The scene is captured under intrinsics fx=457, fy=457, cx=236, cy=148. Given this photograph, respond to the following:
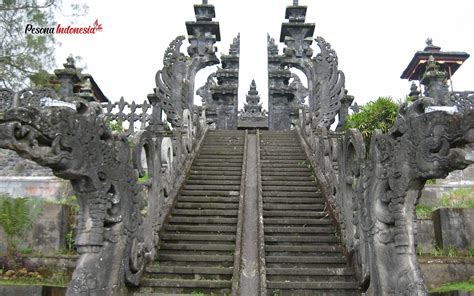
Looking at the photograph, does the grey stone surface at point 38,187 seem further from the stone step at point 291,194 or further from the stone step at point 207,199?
the stone step at point 291,194

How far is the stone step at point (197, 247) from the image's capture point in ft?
24.6

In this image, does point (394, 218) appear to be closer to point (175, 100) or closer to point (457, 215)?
point (457, 215)

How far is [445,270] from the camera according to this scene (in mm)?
7078

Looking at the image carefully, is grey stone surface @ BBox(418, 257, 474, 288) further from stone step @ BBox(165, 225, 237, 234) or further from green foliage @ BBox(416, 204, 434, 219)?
stone step @ BBox(165, 225, 237, 234)

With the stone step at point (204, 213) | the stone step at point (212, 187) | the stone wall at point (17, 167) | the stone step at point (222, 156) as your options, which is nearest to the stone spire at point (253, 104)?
the stone wall at point (17, 167)

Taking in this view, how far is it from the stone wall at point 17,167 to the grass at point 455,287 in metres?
11.4

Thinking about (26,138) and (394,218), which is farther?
(394,218)

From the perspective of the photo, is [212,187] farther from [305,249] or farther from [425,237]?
[425,237]

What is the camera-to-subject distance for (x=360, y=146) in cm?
665

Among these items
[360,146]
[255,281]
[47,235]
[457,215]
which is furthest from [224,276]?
[457,215]

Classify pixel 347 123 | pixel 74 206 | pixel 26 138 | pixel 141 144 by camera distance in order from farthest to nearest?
pixel 347 123 → pixel 74 206 → pixel 141 144 → pixel 26 138

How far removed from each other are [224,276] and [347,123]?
7012 mm

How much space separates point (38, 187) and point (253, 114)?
1584cm

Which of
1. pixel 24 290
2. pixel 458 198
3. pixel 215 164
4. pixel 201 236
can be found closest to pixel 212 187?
pixel 215 164
